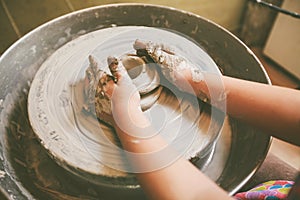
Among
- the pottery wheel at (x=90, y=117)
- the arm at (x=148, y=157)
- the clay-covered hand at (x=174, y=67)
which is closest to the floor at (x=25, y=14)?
the pottery wheel at (x=90, y=117)

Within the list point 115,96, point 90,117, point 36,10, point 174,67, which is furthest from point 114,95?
point 36,10

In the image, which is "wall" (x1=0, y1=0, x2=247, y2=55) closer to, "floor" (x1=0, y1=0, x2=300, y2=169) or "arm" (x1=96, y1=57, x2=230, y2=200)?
"floor" (x1=0, y1=0, x2=300, y2=169)

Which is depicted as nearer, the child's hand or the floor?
the child's hand

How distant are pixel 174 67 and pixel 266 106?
0.31 metres

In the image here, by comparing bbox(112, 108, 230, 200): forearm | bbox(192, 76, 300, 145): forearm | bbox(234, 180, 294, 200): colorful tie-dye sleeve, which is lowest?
bbox(234, 180, 294, 200): colorful tie-dye sleeve

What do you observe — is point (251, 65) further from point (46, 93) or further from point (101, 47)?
point (46, 93)

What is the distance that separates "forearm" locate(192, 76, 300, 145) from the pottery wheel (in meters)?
0.08

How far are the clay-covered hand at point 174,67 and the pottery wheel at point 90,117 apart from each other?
0.12 feet

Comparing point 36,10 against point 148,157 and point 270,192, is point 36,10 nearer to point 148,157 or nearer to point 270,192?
point 148,157

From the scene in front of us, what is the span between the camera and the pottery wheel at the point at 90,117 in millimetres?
1016

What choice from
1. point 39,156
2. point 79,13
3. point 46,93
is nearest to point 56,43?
point 79,13

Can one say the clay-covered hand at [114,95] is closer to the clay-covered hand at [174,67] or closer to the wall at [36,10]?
the clay-covered hand at [174,67]

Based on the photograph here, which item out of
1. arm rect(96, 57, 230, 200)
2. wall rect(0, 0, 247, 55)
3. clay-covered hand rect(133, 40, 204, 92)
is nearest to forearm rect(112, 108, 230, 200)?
arm rect(96, 57, 230, 200)

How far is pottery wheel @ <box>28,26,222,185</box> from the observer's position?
102 centimetres
